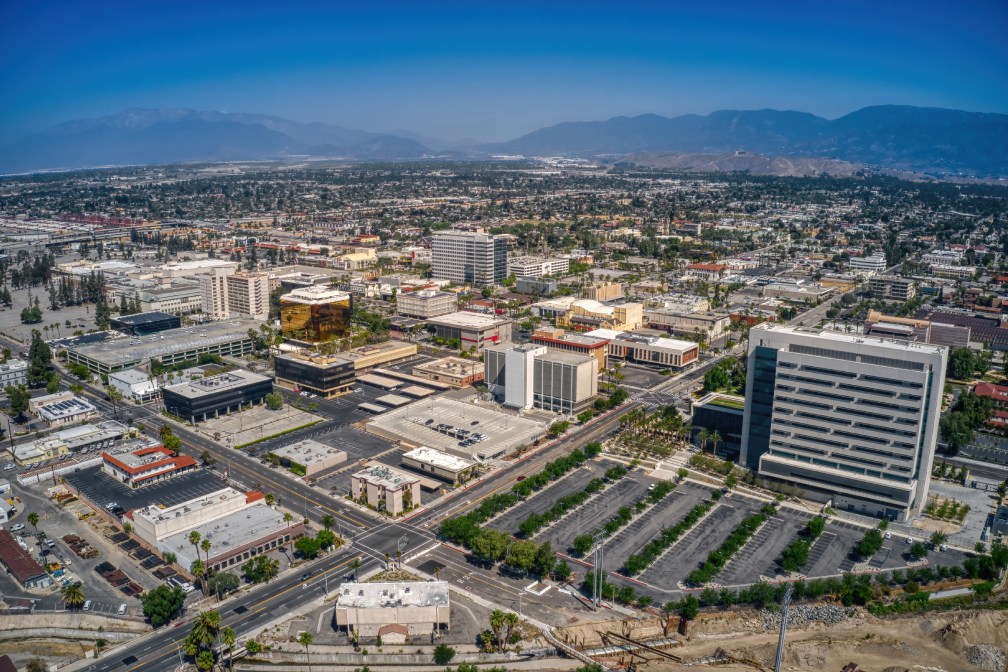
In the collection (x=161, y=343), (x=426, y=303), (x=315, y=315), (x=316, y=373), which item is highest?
(x=315, y=315)

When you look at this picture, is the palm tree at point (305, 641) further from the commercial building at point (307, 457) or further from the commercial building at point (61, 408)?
the commercial building at point (61, 408)

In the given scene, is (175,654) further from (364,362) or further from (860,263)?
(860,263)

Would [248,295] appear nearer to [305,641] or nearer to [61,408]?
[61,408]

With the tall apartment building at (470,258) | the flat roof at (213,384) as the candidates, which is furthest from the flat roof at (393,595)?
the tall apartment building at (470,258)

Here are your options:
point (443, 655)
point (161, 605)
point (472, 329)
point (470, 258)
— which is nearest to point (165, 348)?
point (472, 329)

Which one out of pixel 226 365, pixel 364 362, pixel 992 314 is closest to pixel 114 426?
pixel 226 365
